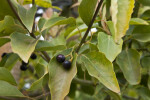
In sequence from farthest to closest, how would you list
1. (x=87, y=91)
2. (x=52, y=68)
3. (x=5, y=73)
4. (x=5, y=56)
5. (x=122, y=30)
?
(x=87, y=91)
(x=5, y=56)
(x=5, y=73)
(x=52, y=68)
(x=122, y=30)

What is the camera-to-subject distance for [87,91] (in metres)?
1.71

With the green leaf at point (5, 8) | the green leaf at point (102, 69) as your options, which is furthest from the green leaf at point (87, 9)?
the green leaf at point (5, 8)

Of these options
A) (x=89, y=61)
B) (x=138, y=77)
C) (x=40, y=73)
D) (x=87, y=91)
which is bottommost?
(x=87, y=91)

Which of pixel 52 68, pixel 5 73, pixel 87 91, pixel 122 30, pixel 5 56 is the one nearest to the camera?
pixel 122 30

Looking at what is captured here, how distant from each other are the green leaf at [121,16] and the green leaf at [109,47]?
0.55 ft

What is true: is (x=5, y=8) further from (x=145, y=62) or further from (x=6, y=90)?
(x=145, y=62)

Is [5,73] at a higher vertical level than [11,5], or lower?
lower

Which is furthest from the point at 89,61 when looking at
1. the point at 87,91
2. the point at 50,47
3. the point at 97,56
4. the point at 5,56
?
the point at 87,91

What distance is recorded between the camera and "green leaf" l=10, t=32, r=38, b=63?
0.72 meters

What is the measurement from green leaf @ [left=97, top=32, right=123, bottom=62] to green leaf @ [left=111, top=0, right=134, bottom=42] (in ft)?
0.55

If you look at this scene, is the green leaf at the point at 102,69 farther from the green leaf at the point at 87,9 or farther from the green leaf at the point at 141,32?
the green leaf at the point at 141,32

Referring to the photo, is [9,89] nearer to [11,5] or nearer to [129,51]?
[11,5]

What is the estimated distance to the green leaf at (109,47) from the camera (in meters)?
0.83

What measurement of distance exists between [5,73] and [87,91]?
2.83 feet
